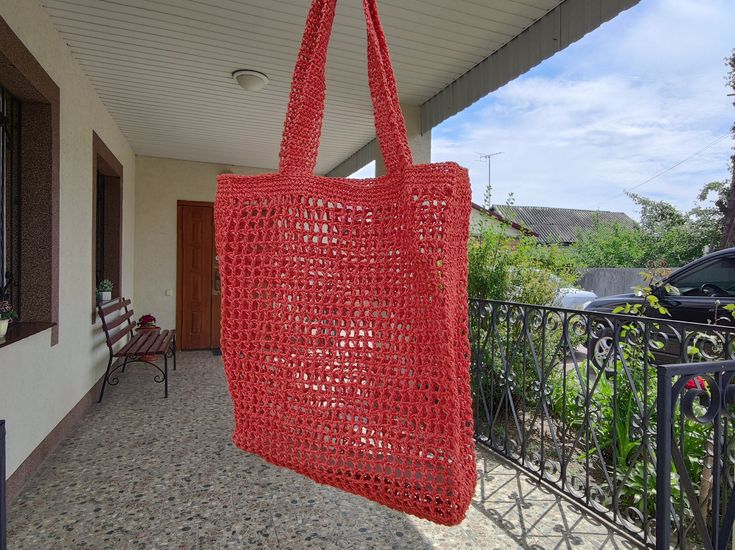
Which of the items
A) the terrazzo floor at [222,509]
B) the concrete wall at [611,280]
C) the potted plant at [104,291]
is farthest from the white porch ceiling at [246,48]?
the concrete wall at [611,280]

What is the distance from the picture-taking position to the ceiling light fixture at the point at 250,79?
3219 mm

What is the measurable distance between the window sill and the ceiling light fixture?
2.16m

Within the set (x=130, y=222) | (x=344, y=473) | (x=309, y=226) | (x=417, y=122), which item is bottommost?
(x=344, y=473)

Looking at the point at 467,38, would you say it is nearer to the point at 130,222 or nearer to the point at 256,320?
the point at 256,320

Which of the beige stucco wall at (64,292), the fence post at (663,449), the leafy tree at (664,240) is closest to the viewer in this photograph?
the fence post at (663,449)

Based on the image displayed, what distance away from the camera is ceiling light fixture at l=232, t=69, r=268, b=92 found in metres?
3.22

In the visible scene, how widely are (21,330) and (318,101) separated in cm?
260

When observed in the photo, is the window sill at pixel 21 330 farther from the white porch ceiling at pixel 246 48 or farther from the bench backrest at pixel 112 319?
the white porch ceiling at pixel 246 48

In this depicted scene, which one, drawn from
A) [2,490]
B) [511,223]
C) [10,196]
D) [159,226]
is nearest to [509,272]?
[511,223]

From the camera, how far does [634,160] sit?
26406mm

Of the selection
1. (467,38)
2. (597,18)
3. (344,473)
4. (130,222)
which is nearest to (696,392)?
(344,473)

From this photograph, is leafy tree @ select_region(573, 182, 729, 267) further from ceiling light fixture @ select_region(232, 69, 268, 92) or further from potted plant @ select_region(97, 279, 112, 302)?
potted plant @ select_region(97, 279, 112, 302)

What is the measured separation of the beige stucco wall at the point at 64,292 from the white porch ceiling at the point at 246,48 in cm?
21

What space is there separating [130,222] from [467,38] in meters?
4.69
